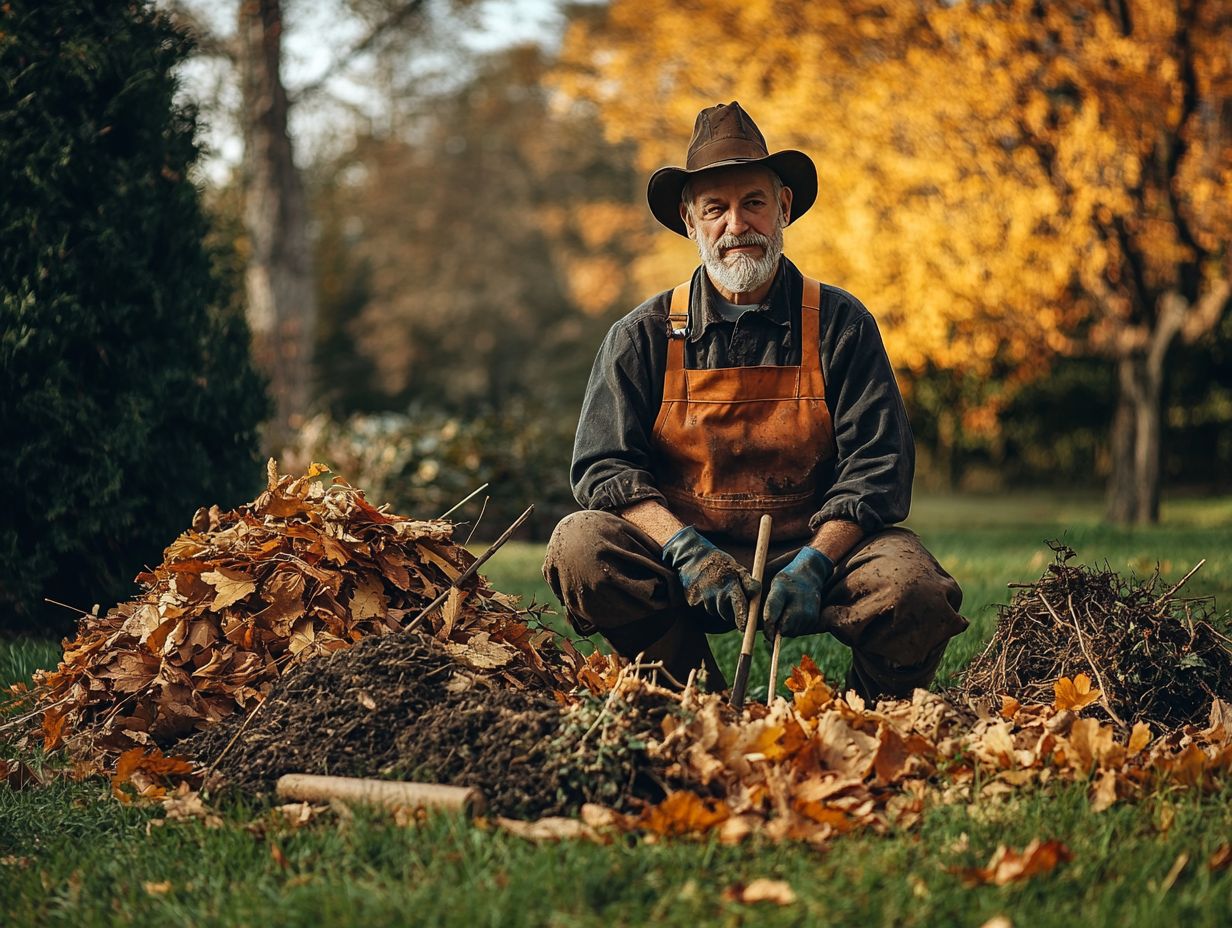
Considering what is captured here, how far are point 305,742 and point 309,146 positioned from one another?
18.6 meters

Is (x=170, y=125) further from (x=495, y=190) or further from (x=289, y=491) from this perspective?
(x=495, y=190)

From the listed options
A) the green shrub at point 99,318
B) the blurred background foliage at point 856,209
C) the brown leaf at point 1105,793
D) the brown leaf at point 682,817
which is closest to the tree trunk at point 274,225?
the blurred background foliage at point 856,209

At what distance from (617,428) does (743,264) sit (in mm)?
661

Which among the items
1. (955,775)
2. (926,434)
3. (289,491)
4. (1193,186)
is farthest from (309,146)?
(955,775)

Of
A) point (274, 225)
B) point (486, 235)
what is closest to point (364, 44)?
point (274, 225)

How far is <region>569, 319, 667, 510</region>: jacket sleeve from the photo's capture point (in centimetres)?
395

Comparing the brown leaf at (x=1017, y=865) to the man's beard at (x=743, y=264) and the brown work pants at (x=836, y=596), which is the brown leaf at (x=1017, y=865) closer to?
the brown work pants at (x=836, y=596)

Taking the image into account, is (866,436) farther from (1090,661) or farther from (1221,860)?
(1221,860)

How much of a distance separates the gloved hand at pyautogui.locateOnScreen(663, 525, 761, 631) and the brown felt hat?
120 cm

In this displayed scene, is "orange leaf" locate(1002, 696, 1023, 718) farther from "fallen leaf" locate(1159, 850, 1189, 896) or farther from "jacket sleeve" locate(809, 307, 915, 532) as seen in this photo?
"fallen leaf" locate(1159, 850, 1189, 896)

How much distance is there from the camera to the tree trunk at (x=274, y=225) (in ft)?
40.8

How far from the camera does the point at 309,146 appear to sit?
800 inches

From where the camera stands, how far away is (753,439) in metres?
3.97

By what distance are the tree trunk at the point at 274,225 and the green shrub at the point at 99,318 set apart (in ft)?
20.1
